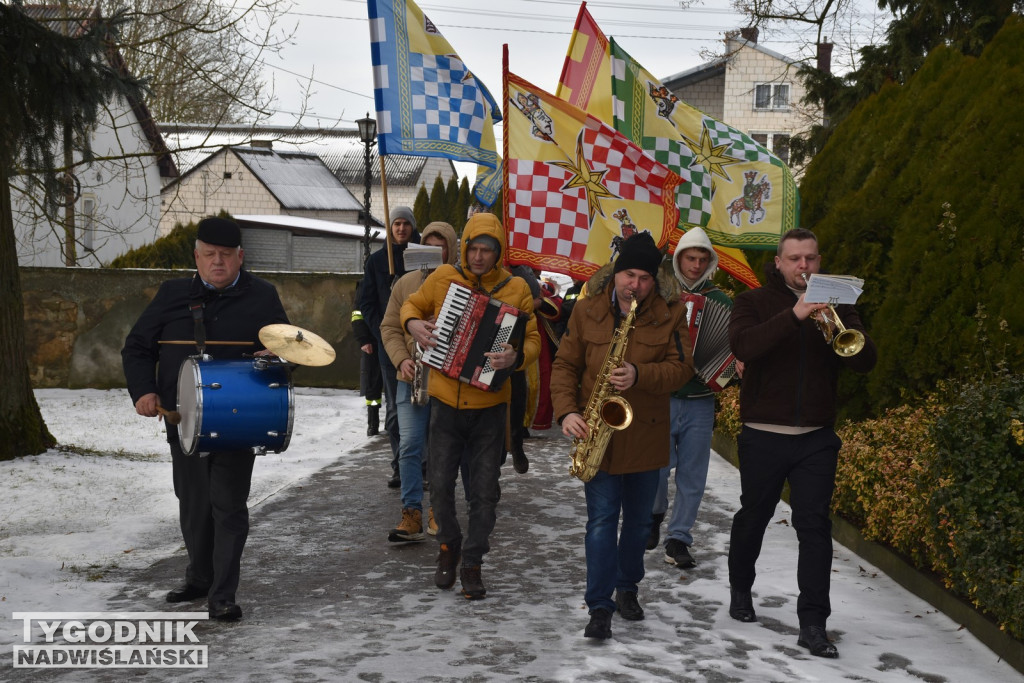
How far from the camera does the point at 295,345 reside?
5578 millimetres

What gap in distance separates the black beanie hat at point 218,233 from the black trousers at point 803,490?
2826 mm

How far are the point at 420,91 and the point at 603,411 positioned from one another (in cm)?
407

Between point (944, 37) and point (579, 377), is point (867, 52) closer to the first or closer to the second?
point (944, 37)

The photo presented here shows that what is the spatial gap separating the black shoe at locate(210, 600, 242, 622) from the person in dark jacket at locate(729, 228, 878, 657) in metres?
2.62

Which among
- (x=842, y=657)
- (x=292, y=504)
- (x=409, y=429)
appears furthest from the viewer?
(x=292, y=504)

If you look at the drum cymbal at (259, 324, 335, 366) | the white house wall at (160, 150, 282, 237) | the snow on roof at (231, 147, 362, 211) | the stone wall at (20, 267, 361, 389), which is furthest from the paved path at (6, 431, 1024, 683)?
the snow on roof at (231, 147, 362, 211)

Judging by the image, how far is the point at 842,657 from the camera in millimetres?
5340

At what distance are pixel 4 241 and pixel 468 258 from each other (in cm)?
620

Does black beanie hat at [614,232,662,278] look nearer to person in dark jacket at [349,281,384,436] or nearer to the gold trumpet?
the gold trumpet

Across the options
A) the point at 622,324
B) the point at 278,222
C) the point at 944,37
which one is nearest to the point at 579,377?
the point at 622,324

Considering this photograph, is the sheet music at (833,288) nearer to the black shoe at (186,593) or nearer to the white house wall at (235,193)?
the black shoe at (186,593)

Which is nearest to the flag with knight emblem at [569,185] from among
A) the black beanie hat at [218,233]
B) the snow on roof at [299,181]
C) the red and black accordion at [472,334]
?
the red and black accordion at [472,334]

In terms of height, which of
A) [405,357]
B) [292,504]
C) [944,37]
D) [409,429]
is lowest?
[292,504]

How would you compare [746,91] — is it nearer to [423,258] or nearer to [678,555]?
[423,258]
